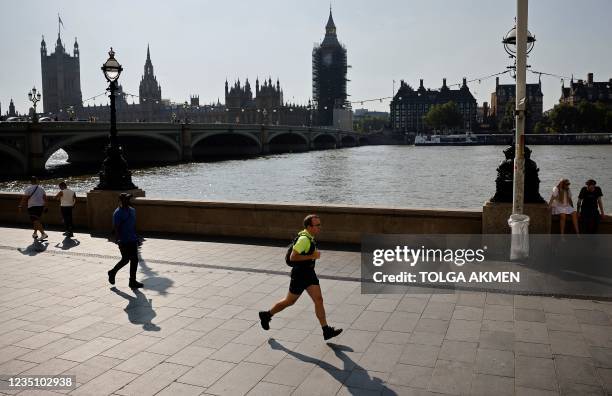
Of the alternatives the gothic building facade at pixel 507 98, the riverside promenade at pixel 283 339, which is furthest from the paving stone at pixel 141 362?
the gothic building facade at pixel 507 98

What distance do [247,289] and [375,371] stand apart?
3233 millimetres

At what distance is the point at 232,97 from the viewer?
183m

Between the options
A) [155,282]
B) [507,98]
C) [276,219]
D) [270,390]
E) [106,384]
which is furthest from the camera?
[507,98]

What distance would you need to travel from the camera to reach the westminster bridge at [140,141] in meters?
43.0

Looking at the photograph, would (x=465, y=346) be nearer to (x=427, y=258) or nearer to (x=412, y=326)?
(x=412, y=326)

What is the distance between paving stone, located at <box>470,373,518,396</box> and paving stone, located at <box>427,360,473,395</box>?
2.3 inches

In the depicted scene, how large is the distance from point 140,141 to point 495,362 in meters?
61.2

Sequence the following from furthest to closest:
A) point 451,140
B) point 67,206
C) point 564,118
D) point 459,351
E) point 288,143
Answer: point 451,140
point 564,118
point 288,143
point 67,206
point 459,351

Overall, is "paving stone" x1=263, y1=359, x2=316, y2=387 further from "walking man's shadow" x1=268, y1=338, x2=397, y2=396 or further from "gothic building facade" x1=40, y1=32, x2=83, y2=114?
"gothic building facade" x1=40, y1=32, x2=83, y2=114

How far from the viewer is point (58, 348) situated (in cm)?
605

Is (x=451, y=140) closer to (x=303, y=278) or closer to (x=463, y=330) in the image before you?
(x=463, y=330)

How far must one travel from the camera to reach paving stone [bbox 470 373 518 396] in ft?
16.1

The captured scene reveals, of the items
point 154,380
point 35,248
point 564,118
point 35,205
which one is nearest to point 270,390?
point 154,380

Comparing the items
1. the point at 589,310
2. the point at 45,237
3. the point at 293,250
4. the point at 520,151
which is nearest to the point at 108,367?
the point at 293,250
